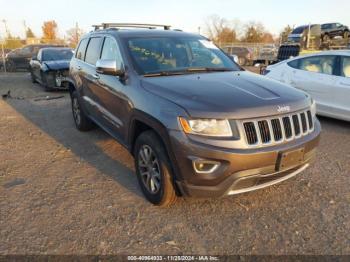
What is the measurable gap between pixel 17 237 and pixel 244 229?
2.08 metres

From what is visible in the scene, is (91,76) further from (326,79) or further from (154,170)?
(326,79)

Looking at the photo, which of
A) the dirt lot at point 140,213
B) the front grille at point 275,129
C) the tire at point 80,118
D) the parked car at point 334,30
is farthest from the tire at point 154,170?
the parked car at point 334,30

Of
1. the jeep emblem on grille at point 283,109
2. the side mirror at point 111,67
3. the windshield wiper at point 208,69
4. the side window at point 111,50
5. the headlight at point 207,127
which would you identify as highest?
the side window at point 111,50

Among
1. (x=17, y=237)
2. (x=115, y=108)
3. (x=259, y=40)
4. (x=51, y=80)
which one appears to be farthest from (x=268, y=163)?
(x=259, y=40)

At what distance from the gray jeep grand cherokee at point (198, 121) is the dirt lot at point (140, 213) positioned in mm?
359

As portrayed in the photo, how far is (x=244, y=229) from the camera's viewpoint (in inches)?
119

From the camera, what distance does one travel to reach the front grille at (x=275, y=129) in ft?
9.18

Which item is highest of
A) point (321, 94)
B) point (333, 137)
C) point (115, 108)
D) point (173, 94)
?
point (173, 94)

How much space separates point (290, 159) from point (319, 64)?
4539 mm

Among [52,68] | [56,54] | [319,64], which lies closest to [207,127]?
[319,64]

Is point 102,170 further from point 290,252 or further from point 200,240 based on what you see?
point 290,252

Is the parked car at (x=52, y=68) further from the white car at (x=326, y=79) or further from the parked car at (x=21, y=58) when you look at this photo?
the parked car at (x=21, y=58)

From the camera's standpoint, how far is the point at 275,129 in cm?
290

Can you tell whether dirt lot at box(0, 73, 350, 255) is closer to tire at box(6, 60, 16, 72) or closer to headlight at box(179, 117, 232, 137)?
headlight at box(179, 117, 232, 137)
